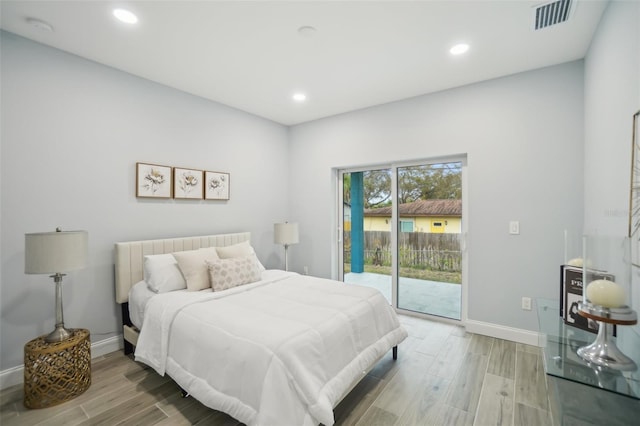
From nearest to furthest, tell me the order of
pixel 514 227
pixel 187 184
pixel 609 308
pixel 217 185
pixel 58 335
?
pixel 609 308 < pixel 58 335 < pixel 514 227 < pixel 187 184 < pixel 217 185

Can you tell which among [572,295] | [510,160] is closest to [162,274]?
[572,295]

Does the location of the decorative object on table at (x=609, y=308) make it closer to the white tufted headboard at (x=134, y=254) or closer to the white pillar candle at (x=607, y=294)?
the white pillar candle at (x=607, y=294)

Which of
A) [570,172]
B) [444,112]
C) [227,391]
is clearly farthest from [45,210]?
[570,172]

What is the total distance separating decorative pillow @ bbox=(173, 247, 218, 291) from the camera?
108 inches

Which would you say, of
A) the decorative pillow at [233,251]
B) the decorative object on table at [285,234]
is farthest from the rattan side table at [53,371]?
the decorative object on table at [285,234]

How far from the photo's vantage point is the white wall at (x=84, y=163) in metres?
2.32

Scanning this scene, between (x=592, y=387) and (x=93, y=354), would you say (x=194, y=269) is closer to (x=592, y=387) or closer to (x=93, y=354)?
(x=93, y=354)

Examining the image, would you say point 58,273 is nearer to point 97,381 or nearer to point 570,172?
point 97,381

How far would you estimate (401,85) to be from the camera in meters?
3.30

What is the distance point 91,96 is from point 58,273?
5.47ft

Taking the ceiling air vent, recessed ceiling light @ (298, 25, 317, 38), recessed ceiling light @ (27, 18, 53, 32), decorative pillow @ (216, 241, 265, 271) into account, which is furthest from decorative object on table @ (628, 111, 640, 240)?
recessed ceiling light @ (27, 18, 53, 32)

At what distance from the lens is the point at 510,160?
3043mm

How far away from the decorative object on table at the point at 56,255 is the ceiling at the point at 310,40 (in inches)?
63.9

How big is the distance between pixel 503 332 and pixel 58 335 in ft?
13.3
